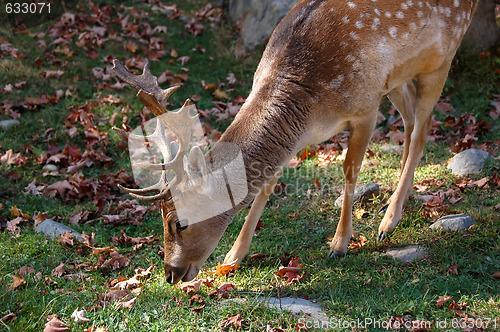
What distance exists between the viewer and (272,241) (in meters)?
5.23

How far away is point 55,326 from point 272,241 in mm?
2237

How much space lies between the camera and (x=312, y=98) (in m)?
4.40

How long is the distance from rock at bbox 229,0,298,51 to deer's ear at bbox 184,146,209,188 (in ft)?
16.8

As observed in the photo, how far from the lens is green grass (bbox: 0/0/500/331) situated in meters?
3.94

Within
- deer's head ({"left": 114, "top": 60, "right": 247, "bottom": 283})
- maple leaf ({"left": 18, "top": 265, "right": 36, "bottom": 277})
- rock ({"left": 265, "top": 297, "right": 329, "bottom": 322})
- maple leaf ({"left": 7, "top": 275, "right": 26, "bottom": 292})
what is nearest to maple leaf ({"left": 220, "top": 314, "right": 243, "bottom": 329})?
rock ({"left": 265, "top": 297, "right": 329, "bottom": 322})

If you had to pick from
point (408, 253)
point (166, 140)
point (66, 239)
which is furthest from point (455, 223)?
point (66, 239)

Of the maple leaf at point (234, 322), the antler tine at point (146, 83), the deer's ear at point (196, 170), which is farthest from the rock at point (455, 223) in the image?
the antler tine at point (146, 83)

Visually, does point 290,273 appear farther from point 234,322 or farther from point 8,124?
point 8,124

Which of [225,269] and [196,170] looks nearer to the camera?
[196,170]

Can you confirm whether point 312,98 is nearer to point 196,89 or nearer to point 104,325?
point 104,325

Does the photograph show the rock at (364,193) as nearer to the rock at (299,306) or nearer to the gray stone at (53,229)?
the rock at (299,306)

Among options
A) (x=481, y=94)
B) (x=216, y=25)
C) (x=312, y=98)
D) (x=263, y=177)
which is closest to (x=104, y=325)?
(x=263, y=177)

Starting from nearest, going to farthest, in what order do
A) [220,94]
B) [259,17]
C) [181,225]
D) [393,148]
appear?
[181,225] < [393,148] < [220,94] < [259,17]

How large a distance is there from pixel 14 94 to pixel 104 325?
5.32 m
